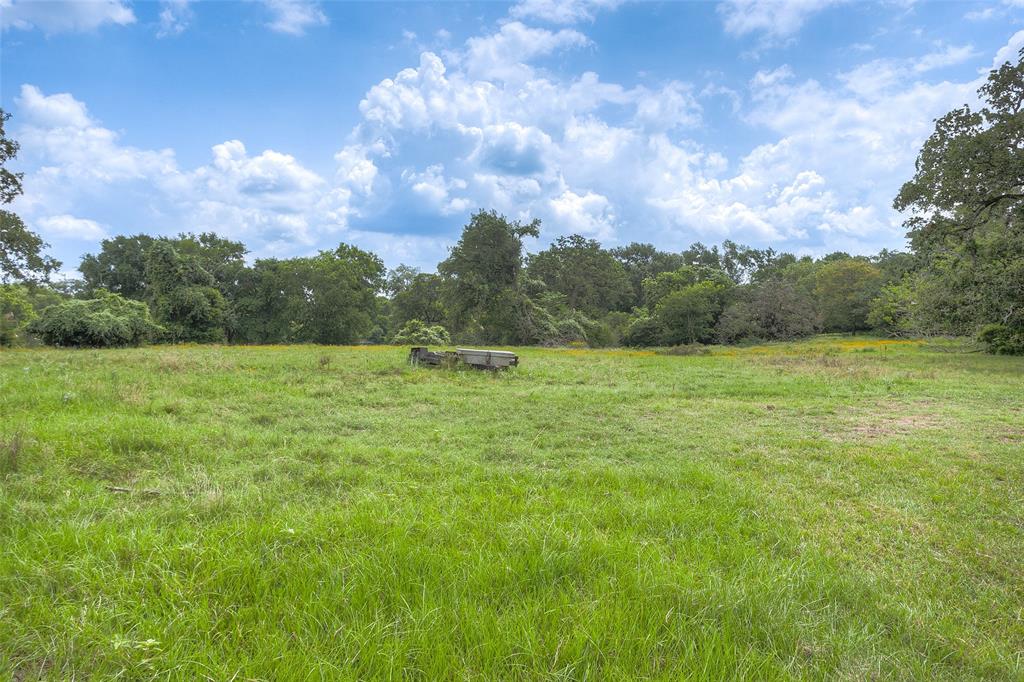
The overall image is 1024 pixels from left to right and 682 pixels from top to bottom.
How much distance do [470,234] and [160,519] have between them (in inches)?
1633

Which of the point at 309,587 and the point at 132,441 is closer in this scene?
the point at 309,587

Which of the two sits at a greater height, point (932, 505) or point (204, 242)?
point (204, 242)

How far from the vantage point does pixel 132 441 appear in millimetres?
5656

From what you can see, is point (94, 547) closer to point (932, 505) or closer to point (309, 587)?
point (309, 587)

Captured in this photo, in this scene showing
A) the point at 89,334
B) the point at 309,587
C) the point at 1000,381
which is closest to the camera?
the point at 309,587

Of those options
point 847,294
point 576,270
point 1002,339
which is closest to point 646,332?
point 576,270

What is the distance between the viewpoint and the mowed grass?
2.28m

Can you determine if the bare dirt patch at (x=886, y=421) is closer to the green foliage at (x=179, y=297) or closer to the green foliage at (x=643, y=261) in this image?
the green foliage at (x=179, y=297)

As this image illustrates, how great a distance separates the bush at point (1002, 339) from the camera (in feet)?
77.2

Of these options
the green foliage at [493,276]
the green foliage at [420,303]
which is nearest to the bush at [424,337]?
the green foliage at [493,276]

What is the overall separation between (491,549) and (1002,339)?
33897mm

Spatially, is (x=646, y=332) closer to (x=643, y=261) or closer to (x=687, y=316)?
(x=687, y=316)

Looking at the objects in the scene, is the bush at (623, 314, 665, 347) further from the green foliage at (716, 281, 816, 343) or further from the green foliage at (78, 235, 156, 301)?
the green foliage at (78, 235, 156, 301)

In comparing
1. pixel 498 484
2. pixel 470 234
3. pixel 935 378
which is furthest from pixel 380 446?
pixel 470 234
